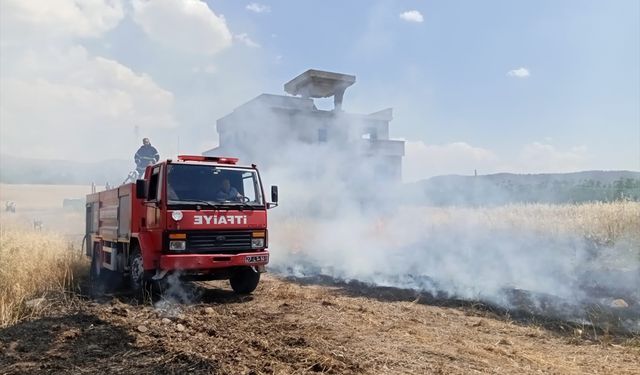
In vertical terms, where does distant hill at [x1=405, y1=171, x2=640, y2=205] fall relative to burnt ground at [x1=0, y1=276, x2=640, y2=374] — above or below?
above

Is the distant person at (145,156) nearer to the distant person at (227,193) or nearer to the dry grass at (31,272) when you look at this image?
the dry grass at (31,272)

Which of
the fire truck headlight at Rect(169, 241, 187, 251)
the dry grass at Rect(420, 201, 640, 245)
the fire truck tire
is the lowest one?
the fire truck tire

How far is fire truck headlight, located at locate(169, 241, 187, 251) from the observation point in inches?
280

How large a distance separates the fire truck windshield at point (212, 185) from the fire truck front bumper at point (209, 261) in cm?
81

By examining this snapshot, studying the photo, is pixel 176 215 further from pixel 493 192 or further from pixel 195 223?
pixel 493 192

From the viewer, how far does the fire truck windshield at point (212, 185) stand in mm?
7477

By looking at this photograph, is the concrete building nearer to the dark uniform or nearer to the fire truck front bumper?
the dark uniform

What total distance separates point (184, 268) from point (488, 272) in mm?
6693

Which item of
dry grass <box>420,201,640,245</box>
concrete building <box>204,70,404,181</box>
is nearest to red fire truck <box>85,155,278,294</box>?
dry grass <box>420,201,640,245</box>

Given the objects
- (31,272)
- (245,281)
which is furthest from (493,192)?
(31,272)

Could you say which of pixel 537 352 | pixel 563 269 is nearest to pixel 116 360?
pixel 537 352

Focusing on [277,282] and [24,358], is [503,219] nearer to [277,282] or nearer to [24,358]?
[277,282]

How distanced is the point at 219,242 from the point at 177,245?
64 centimetres

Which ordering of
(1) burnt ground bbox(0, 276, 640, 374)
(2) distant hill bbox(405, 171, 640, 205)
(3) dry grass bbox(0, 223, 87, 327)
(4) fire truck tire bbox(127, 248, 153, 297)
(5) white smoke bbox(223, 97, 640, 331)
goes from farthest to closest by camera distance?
(2) distant hill bbox(405, 171, 640, 205) < (5) white smoke bbox(223, 97, 640, 331) < (4) fire truck tire bbox(127, 248, 153, 297) < (3) dry grass bbox(0, 223, 87, 327) < (1) burnt ground bbox(0, 276, 640, 374)
